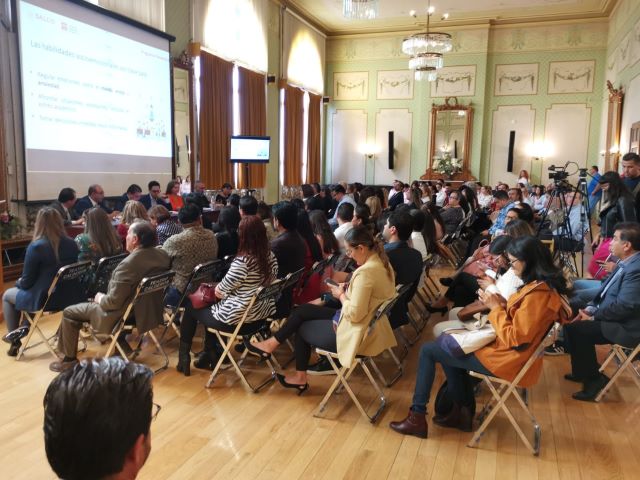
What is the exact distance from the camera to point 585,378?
344 centimetres

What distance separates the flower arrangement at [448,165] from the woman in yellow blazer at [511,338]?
1212 centimetres

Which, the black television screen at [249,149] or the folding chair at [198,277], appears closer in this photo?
the folding chair at [198,277]

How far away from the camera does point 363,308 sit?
2.83m

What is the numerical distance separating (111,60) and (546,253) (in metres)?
6.69

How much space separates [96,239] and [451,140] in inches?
485

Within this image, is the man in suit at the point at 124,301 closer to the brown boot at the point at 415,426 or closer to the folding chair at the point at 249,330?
the folding chair at the point at 249,330

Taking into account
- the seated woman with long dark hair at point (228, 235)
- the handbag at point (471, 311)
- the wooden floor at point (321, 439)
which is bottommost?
the wooden floor at point (321, 439)

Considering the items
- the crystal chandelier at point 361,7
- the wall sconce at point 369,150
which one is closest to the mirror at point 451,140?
the wall sconce at point 369,150

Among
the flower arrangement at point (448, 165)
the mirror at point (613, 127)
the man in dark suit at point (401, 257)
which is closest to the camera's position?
the man in dark suit at point (401, 257)

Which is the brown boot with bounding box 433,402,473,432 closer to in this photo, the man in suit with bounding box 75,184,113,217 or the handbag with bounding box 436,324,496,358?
the handbag with bounding box 436,324,496,358

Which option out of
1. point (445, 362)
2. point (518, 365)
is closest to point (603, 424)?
point (518, 365)

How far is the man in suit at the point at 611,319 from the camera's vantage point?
3119 millimetres

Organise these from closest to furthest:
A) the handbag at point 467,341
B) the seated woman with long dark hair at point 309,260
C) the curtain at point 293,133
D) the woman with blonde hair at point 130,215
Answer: the handbag at point 467,341
the seated woman with long dark hair at point 309,260
the woman with blonde hair at point 130,215
the curtain at point 293,133

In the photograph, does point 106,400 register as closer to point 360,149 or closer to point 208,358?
point 208,358
